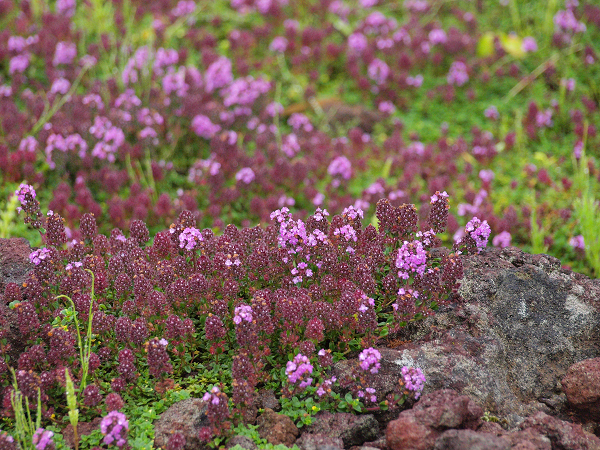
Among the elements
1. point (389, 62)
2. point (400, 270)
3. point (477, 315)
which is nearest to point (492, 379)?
point (477, 315)

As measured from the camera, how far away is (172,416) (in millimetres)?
3311

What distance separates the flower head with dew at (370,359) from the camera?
130 inches

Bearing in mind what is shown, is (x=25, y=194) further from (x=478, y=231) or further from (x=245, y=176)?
(x=478, y=231)

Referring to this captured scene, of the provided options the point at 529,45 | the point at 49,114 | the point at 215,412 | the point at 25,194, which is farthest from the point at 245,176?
the point at 529,45

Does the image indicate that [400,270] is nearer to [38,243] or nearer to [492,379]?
[492,379]

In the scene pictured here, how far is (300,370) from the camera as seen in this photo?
3291 mm

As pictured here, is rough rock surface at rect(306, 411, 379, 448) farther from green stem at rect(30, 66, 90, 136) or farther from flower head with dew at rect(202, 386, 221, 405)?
green stem at rect(30, 66, 90, 136)

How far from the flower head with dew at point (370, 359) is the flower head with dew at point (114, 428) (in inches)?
53.4

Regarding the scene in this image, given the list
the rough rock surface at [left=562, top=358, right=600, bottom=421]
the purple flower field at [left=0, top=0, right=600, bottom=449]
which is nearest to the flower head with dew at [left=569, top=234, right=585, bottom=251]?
the purple flower field at [left=0, top=0, right=600, bottom=449]

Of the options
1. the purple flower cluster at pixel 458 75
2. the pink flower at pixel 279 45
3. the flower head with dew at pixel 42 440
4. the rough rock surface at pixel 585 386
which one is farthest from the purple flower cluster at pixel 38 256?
the purple flower cluster at pixel 458 75

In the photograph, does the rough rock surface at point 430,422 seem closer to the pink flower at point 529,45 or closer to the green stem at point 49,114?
the green stem at point 49,114

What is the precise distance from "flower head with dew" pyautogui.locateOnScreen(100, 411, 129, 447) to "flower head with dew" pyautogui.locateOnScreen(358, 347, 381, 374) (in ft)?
4.45

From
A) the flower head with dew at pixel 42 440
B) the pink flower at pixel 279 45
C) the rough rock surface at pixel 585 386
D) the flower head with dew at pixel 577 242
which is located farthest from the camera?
the pink flower at pixel 279 45

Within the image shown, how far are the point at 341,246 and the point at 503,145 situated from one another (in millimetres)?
5248
